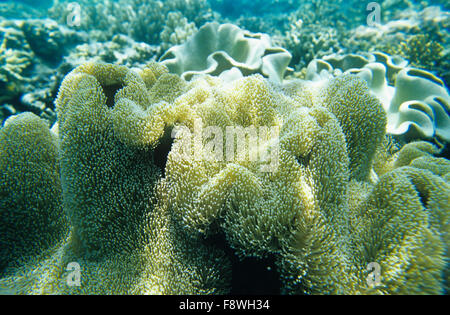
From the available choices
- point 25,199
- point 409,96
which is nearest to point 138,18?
point 25,199

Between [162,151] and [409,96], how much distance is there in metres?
3.60

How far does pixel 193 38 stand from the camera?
3.70 m

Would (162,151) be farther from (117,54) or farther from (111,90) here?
(117,54)

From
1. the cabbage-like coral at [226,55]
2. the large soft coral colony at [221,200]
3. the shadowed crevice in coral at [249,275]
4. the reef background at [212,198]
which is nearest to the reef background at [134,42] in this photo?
the cabbage-like coral at [226,55]

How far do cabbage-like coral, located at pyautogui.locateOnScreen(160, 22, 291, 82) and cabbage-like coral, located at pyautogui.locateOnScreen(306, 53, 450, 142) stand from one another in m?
0.67

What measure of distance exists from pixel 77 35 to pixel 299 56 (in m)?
5.57

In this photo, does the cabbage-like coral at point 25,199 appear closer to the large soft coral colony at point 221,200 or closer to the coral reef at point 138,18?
the large soft coral colony at point 221,200

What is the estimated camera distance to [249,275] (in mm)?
1542

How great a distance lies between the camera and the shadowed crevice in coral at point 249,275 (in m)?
1.46

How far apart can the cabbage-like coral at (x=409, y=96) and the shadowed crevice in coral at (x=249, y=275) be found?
2351 mm

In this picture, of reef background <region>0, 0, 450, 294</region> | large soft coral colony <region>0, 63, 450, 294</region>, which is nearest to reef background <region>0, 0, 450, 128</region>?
reef background <region>0, 0, 450, 294</region>

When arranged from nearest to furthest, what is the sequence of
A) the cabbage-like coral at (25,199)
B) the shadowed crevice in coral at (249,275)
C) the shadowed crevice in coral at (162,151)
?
the shadowed crevice in coral at (249,275) → the shadowed crevice in coral at (162,151) → the cabbage-like coral at (25,199)

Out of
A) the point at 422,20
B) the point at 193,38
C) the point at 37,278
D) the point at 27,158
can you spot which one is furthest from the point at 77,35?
the point at 422,20

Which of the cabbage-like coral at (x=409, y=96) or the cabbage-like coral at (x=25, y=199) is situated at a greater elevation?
the cabbage-like coral at (x=409, y=96)
